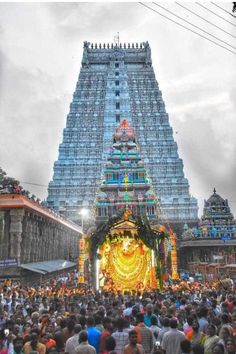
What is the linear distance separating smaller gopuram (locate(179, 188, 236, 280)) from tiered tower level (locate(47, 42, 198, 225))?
5.61 m

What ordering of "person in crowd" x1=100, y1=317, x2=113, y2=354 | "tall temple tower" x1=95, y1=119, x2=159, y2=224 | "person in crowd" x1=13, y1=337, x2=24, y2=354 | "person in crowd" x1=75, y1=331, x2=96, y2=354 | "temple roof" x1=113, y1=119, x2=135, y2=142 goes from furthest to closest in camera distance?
"temple roof" x1=113, y1=119, x2=135, y2=142 → "tall temple tower" x1=95, y1=119, x2=159, y2=224 → "person in crowd" x1=100, y1=317, x2=113, y2=354 → "person in crowd" x1=13, y1=337, x2=24, y2=354 → "person in crowd" x1=75, y1=331, x2=96, y2=354

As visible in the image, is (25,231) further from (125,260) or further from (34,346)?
(34,346)

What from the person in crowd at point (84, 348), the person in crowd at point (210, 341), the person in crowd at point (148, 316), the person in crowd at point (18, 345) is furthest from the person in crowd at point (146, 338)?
the person in crowd at point (18, 345)

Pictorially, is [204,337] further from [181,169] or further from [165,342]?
[181,169]

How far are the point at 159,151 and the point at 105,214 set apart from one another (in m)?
18.5

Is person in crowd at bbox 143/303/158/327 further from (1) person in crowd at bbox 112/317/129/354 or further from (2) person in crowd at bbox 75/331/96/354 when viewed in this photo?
(2) person in crowd at bbox 75/331/96/354

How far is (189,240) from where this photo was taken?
42.5 metres

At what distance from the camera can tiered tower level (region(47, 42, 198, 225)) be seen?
57.2 meters

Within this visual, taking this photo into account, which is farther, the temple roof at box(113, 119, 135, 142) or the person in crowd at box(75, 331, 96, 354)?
the temple roof at box(113, 119, 135, 142)

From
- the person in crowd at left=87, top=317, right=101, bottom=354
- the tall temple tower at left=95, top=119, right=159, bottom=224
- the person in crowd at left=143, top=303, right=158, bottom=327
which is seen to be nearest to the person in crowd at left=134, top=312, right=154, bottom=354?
the person in crowd at left=87, top=317, right=101, bottom=354

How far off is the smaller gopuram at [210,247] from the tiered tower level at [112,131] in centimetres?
561

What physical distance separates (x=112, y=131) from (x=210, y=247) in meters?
30.6

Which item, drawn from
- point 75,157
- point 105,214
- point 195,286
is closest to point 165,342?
point 195,286

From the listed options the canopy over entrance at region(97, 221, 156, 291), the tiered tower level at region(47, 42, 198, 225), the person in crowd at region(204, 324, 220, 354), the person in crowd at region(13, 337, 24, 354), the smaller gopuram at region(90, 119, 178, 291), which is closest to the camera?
the person in crowd at region(204, 324, 220, 354)
